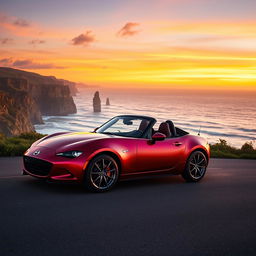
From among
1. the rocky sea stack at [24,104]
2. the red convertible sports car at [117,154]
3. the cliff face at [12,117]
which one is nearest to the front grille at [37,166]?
the red convertible sports car at [117,154]

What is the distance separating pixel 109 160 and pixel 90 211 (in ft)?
5.13

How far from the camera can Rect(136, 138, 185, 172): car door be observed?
26.3ft

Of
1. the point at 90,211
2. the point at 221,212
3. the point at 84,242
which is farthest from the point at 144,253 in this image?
the point at 221,212

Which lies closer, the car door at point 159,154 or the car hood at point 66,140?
the car hood at point 66,140

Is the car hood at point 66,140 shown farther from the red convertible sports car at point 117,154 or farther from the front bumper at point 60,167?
the front bumper at point 60,167

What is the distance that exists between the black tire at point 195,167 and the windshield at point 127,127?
1.39 m

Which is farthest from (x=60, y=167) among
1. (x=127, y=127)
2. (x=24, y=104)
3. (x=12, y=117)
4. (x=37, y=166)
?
(x=24, y=104)

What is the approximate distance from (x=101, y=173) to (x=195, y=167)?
2.77 m

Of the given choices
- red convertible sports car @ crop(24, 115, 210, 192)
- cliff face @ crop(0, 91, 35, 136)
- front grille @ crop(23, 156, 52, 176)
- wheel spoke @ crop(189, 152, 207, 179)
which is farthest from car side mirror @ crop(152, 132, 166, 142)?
cliff face @ crop(0, 91, 35, 136)

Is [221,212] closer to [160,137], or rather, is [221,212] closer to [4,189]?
[160,137]

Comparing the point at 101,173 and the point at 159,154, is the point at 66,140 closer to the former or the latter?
the point at 101,173

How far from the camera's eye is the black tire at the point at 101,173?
7195 mm

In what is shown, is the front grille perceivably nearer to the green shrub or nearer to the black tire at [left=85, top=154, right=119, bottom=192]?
the black tire at [left=85, top=154, right=119, bottom=192]

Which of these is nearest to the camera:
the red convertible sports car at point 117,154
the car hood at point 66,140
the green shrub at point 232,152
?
the red convertible sports car at point 117,154
